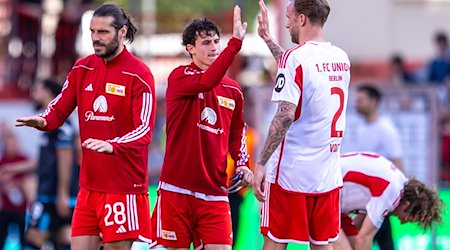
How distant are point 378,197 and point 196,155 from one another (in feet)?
5.64

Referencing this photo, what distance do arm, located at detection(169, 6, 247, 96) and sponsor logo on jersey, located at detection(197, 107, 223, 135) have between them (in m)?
0.22

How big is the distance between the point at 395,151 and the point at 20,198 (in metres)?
4.63

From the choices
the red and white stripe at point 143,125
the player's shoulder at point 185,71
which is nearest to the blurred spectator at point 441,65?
the player's shoulder at point 185,71

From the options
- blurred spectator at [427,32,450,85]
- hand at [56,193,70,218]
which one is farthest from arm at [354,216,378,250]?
blurred spectator at [427,32,450,85]

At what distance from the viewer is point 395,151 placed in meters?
15.0

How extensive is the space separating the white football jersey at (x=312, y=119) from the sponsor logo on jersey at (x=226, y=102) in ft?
2.41

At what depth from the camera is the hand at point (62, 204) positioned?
14641mm

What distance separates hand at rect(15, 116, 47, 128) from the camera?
32.3 feet

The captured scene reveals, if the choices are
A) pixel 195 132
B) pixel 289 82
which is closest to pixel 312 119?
pixel 289 82

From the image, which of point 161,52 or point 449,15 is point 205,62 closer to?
point 161,52

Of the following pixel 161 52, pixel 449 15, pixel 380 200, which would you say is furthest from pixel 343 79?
pixel 449 15

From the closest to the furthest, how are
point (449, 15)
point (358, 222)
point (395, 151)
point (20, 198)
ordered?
point (358, 222) < point (395, 151) < point (20, 198) < point (449, 15)

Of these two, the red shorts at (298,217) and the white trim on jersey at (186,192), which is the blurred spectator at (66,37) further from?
the red shorts at (298,217)

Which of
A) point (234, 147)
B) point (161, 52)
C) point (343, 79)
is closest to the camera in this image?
point (343, 79)
